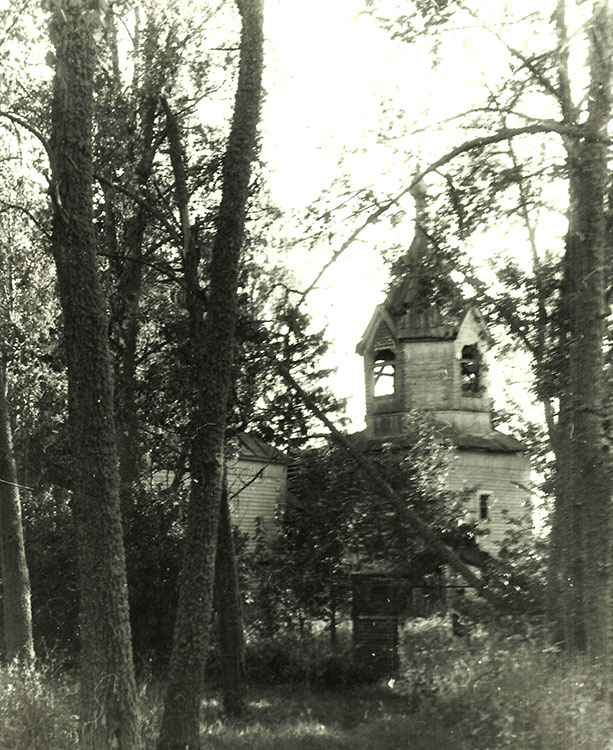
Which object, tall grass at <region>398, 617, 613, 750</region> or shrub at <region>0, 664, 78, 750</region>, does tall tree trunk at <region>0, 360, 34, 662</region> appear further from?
tall grass at <region>398, 617, 613, 750</region>

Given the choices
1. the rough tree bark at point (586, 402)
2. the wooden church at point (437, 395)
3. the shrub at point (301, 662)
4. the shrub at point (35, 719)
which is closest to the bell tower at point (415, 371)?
the wooden church at point (437, 395)

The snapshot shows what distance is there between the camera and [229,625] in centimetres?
1723

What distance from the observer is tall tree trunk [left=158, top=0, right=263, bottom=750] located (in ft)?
42.5

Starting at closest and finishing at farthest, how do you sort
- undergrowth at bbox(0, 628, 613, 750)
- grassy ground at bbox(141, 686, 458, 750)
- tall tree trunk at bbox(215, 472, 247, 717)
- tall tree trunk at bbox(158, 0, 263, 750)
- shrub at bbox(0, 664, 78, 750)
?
1. undergrowth at bbox(0, 628, 613, 750)
2. shrub at bbox(0, 664, 78, 750)
3. tall tree trunk at bbox(158, 0, 263, 750)
4. grassy ground at bbox(141, 686, 458, 750)
5. tall tree trunk at bbox(215, 472, 247, 717)

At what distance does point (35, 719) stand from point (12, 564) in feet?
25.2

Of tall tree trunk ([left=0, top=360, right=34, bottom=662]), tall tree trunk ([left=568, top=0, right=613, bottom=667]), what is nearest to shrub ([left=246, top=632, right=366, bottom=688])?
tall tree trunk ([left=0, top=360, right=34, bottom=662])

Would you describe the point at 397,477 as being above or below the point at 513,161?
below

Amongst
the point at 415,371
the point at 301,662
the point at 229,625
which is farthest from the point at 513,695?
the point at 415,371

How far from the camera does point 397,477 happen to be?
18.3m

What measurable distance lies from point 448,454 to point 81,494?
10629 millimetres

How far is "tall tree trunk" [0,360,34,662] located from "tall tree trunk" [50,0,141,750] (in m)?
7.13

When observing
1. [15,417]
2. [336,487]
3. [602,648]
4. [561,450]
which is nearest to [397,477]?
[336,487]

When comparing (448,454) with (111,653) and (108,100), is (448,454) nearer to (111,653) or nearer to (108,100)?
(108,100)

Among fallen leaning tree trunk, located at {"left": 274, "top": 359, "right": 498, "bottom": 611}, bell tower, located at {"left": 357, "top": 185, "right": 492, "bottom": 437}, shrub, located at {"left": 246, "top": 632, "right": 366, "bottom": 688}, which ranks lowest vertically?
shrub, located at {"left": 246, "top": 632, "right": 366, "bottom": 688}
